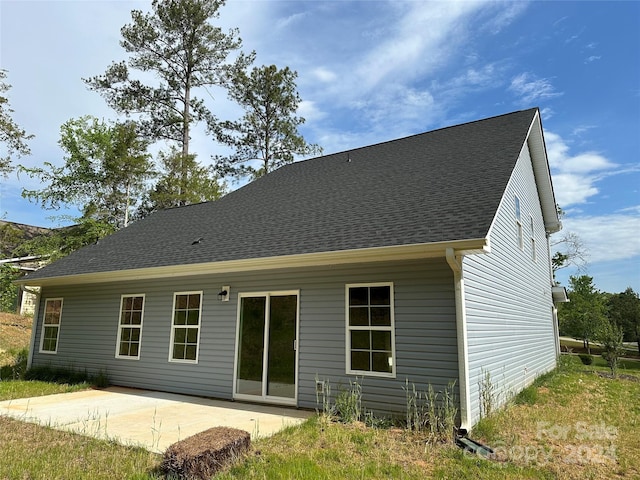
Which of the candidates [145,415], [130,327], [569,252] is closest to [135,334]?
[130,327]

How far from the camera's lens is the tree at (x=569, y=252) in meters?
25.6

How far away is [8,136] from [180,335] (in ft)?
42.6

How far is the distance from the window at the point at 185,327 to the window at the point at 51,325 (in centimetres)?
463

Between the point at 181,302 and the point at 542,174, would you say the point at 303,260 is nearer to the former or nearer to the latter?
the point at 181,302

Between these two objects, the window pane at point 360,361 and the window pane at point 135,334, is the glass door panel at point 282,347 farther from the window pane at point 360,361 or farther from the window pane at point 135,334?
the window pane at point 135,334

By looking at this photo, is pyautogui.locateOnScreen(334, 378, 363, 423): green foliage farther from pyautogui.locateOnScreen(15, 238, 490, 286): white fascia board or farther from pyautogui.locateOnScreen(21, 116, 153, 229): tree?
pyautogui.locateOnScreen(21, 116, 153, 229): tree

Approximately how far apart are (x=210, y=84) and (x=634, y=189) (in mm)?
19547

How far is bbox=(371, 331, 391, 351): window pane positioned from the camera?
19.7ft

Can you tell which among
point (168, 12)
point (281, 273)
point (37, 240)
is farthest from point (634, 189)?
point (37, 240)

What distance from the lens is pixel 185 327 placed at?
8.37 m

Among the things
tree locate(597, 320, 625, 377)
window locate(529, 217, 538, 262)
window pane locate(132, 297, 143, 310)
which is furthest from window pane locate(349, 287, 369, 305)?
tree locate(597, 320, 625, 377)

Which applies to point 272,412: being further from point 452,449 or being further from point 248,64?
point 248,64

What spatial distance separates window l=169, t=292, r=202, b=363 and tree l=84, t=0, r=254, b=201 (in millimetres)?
12976

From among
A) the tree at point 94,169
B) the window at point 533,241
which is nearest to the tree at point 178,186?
the tree at point 94,169
